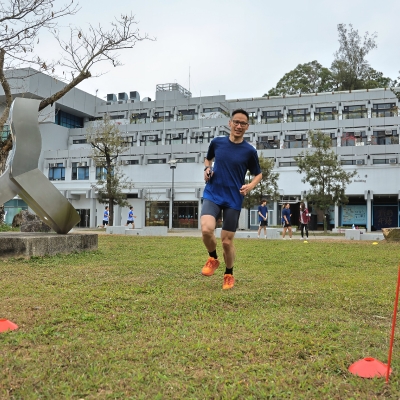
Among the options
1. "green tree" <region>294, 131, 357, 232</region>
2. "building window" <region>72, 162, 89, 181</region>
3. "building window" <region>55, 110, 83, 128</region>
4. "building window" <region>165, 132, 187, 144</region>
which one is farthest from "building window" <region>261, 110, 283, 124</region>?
"building window" <region>55, 110, 83, 128</region>

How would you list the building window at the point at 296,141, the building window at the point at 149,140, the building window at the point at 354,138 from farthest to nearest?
the building window at the point at 149,140 < the building window at the point at 296,141 < the building window at the point at 354,138

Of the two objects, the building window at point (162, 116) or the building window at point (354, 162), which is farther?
the building window at point (162, 116)

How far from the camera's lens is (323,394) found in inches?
94.0

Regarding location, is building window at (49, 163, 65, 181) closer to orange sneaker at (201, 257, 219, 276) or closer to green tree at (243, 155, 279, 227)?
Result: green tree at (243, 155, 279, 227)

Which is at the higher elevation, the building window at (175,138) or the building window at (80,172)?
the building window at (175,138)

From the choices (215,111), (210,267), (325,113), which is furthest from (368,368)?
(215,111)

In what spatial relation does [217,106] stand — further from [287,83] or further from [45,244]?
[45,244]

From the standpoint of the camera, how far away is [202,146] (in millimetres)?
44531

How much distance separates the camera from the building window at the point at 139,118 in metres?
52.6

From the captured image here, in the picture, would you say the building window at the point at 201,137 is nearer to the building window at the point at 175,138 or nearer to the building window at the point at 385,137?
the building window at the point at 175,138

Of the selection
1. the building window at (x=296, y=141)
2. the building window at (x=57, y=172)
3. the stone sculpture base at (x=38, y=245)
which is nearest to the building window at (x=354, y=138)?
the building window at (x=296, y=141)

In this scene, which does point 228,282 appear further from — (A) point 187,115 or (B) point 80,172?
(A) point 187,115

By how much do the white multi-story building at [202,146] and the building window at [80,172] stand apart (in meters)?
0.10

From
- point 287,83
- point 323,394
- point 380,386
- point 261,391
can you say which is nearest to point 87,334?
point 261,391
